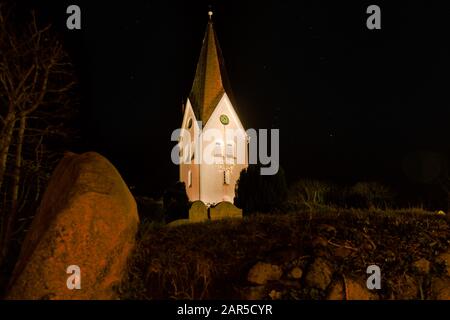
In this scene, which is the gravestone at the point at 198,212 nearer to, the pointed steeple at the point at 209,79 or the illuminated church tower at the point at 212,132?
the illuminated church tower at the point at 212,132

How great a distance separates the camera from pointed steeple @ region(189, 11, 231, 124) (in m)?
44.7

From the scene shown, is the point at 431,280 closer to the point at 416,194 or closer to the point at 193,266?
the point at 193,266

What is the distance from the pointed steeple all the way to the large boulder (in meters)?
36.2

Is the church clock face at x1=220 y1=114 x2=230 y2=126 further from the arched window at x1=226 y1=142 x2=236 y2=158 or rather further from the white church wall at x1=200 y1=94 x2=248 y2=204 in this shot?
the arched window at x1=226 y1=142 x2=236 y2=158

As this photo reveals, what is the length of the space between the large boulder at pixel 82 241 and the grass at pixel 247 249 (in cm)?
44

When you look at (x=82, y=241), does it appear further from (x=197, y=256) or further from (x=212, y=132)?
(x=212, y=132)

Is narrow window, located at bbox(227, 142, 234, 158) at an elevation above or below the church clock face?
below

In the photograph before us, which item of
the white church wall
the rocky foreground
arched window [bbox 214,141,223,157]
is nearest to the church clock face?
the white church wall

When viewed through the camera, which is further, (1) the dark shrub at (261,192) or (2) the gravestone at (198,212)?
(1) the dark shrub at (261,192)

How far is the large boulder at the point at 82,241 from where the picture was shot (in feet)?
24.2

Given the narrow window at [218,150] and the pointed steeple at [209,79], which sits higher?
the pointed steeple at [209,79]

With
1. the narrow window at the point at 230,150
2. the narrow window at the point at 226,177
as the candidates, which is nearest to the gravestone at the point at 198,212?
the narrow window at the point at 226,177

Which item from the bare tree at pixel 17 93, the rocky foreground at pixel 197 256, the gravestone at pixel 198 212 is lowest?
the gravestone at pixel 198 212

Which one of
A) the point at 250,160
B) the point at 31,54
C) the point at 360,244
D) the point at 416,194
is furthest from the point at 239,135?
the point at 360,244
